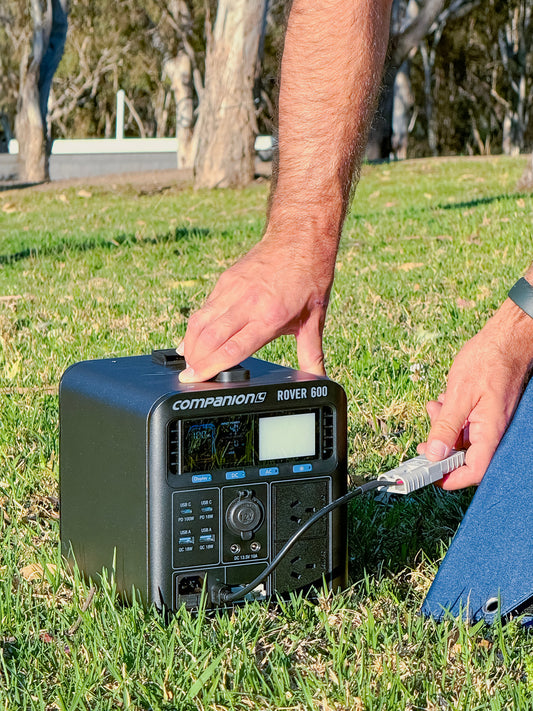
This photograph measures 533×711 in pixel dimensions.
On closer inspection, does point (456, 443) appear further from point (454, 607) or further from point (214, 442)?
point (214, 442)

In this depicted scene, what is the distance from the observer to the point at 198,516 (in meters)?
1.86

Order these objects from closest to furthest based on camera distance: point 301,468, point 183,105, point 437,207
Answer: point 301,468
point 437,207
point 183,105

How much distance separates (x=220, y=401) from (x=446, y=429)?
45cm

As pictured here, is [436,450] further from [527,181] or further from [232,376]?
[527,181]

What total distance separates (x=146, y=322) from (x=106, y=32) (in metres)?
27.6

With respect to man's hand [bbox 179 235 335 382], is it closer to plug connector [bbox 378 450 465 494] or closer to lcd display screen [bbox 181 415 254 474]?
lcd display screen [bbox 181 415 254 474]

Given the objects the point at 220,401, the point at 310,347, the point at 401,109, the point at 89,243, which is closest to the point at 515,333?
the point at 310,347

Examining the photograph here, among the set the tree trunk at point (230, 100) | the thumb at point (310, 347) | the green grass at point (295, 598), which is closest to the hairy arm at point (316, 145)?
the thumb at point (310, 347)

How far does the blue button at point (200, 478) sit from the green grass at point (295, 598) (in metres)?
0.25

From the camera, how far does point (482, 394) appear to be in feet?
6.48

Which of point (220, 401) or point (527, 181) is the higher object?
point (527, 181)

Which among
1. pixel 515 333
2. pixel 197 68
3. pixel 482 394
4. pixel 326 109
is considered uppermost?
pixel 197 68

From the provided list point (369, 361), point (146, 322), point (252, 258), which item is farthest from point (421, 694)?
point (146, 322)

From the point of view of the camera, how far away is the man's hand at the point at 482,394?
196cm
